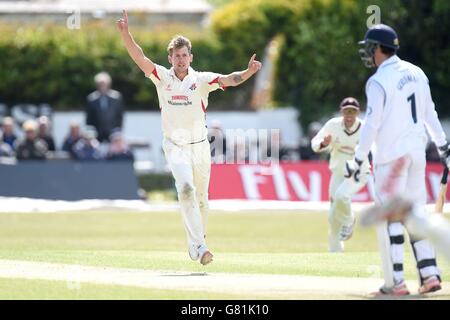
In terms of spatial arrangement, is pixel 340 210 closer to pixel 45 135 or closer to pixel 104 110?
pixel 45 135

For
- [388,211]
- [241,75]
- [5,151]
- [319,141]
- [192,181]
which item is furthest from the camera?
[5,151]

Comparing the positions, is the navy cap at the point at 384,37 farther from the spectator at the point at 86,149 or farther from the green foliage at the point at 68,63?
the green foliage at the point at 68,63

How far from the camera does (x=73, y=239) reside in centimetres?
1923

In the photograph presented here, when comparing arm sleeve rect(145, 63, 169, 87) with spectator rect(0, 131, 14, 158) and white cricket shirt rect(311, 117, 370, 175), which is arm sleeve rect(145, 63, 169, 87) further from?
spectator rect(0, 131, 14, 158)

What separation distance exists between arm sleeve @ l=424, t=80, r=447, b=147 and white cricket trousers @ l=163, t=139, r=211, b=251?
2620 mm

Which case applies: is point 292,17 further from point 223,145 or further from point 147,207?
point 147,207

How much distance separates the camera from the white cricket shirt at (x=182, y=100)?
13203mm

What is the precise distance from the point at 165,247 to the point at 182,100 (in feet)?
15.3

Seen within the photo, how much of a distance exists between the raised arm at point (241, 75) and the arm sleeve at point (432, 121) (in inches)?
79.4

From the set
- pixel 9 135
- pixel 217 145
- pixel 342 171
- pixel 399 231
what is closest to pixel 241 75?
pixel 399 231

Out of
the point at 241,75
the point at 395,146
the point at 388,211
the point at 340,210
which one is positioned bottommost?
the point at 388,211

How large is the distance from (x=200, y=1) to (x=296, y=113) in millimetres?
13434

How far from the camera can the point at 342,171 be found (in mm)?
18141

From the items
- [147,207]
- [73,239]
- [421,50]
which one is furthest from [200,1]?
[73,239]
